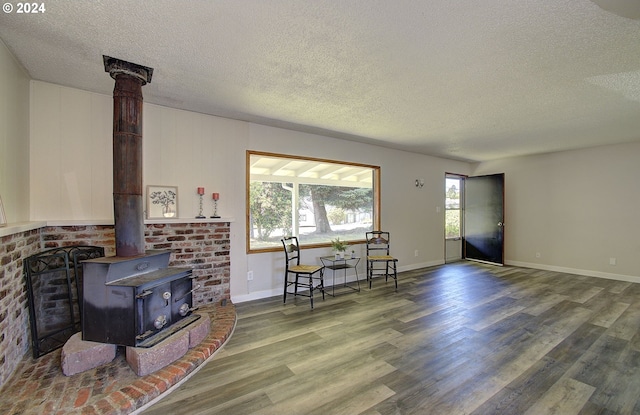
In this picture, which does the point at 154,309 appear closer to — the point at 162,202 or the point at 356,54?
the point at 162,202

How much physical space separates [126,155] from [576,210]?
737cm

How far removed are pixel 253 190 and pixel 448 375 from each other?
3.08 m

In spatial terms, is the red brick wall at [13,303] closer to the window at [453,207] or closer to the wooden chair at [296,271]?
the wooden chair at [296,271]

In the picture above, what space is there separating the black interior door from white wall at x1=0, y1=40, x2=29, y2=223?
752 centimetres

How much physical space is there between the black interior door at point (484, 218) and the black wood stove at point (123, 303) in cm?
649

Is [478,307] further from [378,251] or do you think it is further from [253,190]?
[253,190]

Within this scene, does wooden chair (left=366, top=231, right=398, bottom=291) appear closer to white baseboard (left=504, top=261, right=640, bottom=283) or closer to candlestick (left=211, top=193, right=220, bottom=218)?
candlestick (left=211, top=193, right=220, bottom=218)

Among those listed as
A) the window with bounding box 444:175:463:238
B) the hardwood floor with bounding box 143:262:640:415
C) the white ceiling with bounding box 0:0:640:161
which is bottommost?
the hardwood floor with bounding box 143:262:640:415

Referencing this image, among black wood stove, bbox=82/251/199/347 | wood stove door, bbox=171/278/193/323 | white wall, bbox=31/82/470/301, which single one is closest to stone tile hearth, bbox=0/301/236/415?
black wood stove, bbox=82/251/199/347

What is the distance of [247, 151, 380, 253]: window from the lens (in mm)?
4023

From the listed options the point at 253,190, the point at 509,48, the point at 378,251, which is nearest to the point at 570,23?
the point at 509,48

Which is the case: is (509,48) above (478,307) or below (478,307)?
above

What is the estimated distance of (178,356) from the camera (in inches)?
88.1

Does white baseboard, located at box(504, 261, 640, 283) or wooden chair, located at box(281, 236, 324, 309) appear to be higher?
wooden chair, located at box(281, 236, 324, 309)
